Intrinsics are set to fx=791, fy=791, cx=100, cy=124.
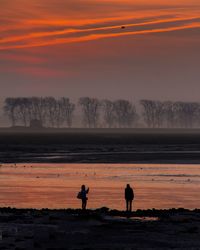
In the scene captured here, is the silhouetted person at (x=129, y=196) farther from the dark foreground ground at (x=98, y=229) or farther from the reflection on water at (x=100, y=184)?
the reflection on water at (x=100, y=184)

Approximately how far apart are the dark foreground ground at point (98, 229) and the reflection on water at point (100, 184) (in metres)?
6.90

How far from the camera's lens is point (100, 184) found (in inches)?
2549

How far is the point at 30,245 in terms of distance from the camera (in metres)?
32.0

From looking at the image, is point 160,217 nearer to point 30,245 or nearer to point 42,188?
Answer: point 30,245

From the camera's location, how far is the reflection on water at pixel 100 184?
50719mm

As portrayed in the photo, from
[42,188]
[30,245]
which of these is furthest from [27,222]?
[42,188]

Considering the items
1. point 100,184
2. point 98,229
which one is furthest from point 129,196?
point 100,184

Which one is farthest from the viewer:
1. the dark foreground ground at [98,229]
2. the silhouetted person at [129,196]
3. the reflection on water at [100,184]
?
the reflection on water at [100,184]

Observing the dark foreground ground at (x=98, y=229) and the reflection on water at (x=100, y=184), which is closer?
the dark foreground ground at (x=98, y=229)

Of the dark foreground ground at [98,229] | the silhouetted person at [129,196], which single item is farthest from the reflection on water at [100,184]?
the dark foreground ground at [98,229]

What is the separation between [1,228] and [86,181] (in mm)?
32513

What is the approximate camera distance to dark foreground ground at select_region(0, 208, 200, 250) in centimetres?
3225

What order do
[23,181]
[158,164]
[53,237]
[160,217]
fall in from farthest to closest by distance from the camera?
1. [158,164]
2. [23,181]
3. [160,217]
4. [53,237]

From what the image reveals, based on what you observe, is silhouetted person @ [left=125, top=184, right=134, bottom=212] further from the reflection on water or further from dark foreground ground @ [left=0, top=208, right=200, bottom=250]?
the reflection on water
